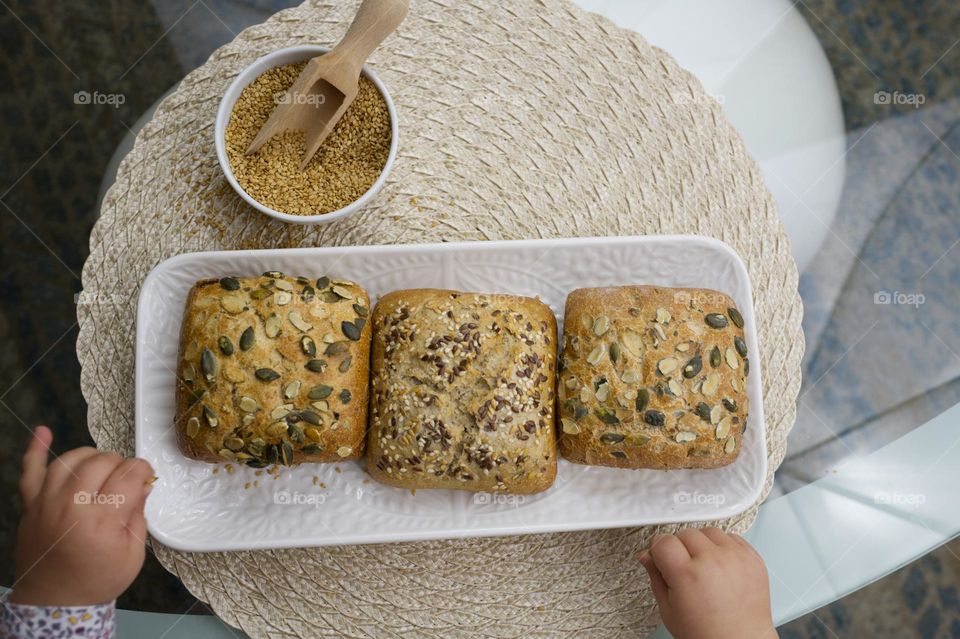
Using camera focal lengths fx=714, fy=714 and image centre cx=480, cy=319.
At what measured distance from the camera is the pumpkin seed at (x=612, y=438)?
64.8 inches

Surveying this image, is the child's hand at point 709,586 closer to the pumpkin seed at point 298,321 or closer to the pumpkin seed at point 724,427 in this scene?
the pumpkin seed at point 724,427

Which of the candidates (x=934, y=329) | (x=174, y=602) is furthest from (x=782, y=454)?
(x=174, y=602)

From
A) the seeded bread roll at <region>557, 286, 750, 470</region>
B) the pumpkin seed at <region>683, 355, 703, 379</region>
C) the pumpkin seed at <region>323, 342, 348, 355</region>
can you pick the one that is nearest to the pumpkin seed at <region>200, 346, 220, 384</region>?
the pumpkin seed at <region>323, 342, 348, 355</region>

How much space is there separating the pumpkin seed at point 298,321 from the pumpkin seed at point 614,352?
27.4 inches

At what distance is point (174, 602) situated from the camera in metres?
2.09

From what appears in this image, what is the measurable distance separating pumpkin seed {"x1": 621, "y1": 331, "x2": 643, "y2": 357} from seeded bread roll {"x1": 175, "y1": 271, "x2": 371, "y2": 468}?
2.03 feet

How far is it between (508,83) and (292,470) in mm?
1181

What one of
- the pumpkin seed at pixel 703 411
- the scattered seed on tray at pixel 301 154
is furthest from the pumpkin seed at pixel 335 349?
the pumpkin seed at pixel 703 411

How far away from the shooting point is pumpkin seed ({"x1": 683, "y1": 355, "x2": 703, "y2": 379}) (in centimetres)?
164

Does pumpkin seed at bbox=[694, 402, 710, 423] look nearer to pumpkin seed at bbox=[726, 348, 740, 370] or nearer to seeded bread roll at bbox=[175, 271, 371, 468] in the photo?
pumpkin seed at bbox=[726, 348, 740, 370]

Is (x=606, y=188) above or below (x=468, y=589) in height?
above

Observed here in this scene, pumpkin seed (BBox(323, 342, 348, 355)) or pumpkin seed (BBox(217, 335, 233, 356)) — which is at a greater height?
pumpkin seed (BBox(323, 342, 348, 355))

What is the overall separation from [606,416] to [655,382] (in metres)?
0.14

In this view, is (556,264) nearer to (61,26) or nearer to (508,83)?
(508,83)
